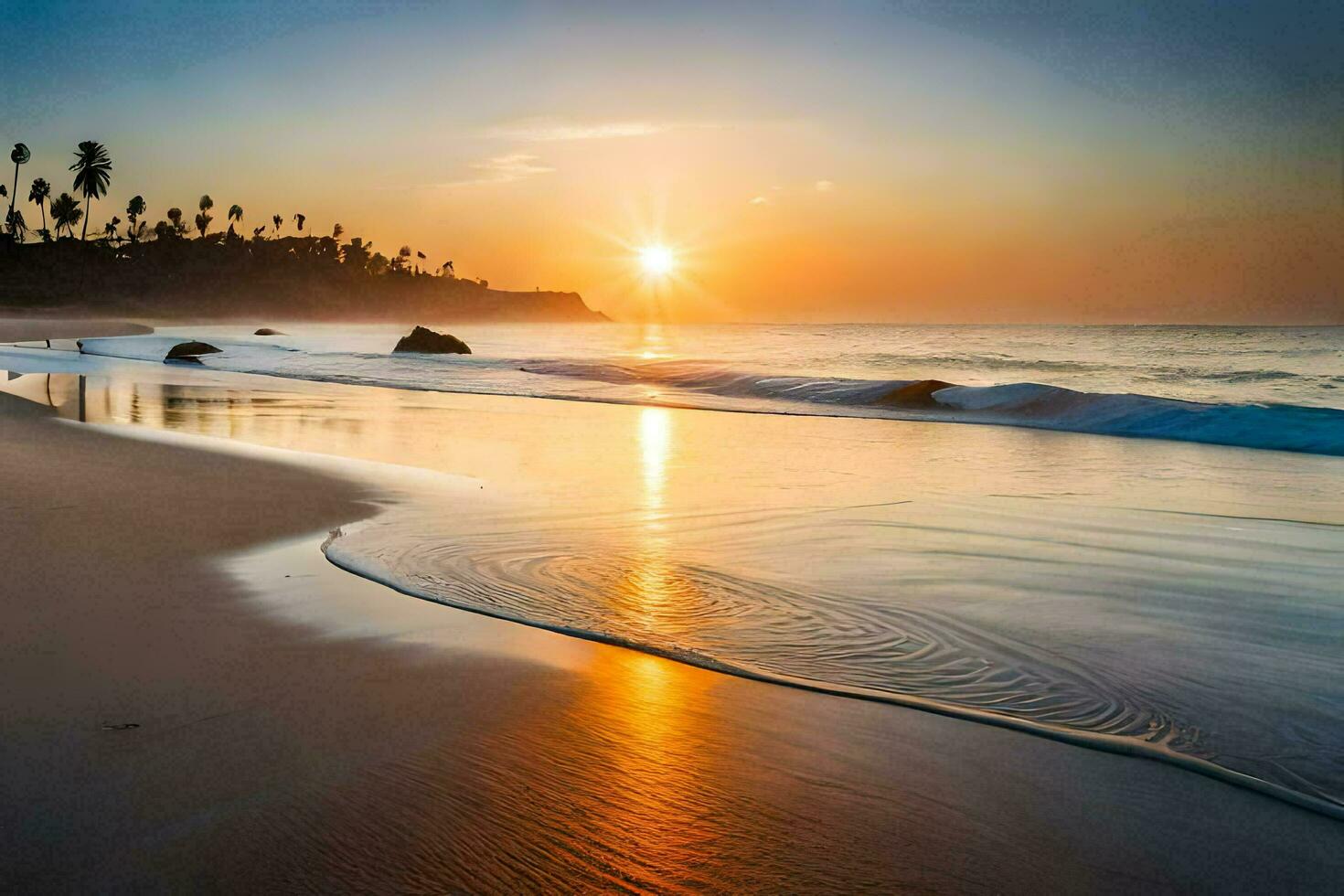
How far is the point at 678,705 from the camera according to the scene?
386cm

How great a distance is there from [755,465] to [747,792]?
810 centimetres

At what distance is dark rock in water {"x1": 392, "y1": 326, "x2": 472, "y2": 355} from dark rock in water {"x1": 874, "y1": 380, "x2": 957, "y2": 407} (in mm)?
Answer: 25255

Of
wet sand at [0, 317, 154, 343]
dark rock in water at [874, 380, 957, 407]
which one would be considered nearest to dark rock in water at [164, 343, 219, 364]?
wet sand at [0, 317, 154, 343]

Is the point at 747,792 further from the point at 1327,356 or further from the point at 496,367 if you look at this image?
the point at 1327,356

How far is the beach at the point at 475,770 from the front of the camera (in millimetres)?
2645

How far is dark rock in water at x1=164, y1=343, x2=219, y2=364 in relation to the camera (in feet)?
123

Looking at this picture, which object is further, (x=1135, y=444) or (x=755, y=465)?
(x=1135, y=444)

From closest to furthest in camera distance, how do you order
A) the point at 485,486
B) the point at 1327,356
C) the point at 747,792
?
the point at 747,792 < the point at 485,486 < the point at 1327,356

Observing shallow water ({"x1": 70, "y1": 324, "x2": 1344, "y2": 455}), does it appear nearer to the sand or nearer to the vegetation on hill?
the sand

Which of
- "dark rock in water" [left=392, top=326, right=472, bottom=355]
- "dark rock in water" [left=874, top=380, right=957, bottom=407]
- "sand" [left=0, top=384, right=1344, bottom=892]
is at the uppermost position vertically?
"dark rock in water" [left=392, top=326, right=472, bottom=355]

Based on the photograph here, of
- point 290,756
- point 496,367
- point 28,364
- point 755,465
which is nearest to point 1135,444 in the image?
point 755,465

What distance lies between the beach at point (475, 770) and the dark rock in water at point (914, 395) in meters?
16.6

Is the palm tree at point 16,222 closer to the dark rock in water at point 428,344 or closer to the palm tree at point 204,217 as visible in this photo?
the palm tree at point 204,217

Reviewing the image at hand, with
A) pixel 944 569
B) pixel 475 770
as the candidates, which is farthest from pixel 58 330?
pixel 475 770
